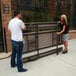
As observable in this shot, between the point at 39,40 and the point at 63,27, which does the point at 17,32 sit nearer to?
the point at 39,40

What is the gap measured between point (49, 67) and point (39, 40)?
1.15 m

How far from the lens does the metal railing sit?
530 cm

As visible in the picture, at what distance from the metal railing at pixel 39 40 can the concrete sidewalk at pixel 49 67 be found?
260mm

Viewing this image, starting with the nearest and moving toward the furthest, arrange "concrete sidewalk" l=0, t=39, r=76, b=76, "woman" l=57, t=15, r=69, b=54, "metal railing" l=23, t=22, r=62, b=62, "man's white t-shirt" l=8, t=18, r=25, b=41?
1. "man's white t-shirt" l=8, t=18, r=25, b=41
2. "concrete sidewalk" l=0, t=39, r=76, b=76
3. "metal railing" l=23, t=22, r=62, b=62
4. "woman" l=57, t=15, r=69, b=54

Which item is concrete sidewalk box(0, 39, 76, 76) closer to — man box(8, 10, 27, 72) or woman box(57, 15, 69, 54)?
man box(8, 10, 27, 72)

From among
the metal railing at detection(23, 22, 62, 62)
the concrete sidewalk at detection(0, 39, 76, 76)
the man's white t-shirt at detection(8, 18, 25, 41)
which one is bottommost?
the concrete sidewalk at detection(0, 39, 76, 76)

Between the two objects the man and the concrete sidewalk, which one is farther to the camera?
the concrete sidewalk

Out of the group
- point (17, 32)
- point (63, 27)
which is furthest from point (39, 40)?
point (17, 32)

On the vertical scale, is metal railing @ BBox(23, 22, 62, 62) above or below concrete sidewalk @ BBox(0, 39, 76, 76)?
above

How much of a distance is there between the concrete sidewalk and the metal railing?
26cm

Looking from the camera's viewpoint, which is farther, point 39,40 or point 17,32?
point 39,40

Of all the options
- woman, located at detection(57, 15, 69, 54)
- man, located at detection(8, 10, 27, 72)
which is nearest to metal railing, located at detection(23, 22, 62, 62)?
woman, located at detection(57, 15, 69, 54)

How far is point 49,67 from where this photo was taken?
4852 millimetres

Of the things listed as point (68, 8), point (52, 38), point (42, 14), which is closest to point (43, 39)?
point (52, 38)
